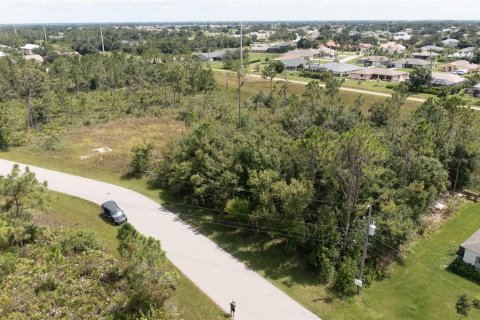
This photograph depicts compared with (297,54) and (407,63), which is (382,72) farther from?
(297,54)

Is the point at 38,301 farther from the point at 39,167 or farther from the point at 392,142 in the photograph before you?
the point at 392,142

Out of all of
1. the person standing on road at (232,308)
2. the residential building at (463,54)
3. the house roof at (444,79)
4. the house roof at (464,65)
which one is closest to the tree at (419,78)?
the house roof at (444,79)

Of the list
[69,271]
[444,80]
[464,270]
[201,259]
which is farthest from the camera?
[444,80]

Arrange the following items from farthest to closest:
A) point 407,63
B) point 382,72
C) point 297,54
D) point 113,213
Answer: point 297,54, point 407,63, point 382,72, point 113,213

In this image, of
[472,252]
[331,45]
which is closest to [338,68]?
[331,45]

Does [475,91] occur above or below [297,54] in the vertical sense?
below

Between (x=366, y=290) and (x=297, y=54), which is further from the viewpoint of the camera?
(x=297, y=54)

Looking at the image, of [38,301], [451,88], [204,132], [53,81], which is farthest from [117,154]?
[451,88]
